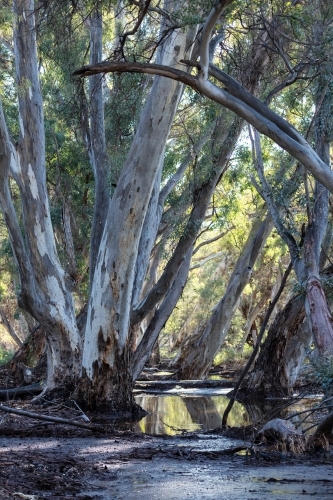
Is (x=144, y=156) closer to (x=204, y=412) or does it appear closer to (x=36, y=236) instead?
(x=36, y=236)

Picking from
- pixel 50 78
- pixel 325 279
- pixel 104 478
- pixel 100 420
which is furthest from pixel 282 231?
pixel 104 478

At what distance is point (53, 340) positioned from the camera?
11.9 m

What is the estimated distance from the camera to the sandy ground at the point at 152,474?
421cm

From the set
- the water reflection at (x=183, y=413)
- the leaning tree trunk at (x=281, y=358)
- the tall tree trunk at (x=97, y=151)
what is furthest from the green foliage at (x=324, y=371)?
the leaning tree trunk at (x=281, y=358)

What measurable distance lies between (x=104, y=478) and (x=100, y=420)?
4949 mm

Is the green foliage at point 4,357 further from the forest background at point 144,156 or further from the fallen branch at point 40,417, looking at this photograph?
the fallen branch at point 40,417

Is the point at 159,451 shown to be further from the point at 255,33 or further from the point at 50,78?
the point at 50,78

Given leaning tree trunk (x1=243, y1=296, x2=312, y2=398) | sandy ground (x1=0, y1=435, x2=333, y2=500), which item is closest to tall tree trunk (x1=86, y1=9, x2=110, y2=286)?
leaning tree trunk (x1=243, y1=296, x2=312, y2=398)

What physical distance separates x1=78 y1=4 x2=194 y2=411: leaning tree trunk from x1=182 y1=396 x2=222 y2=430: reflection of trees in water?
1.02 meters

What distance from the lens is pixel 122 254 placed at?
10.2 metres

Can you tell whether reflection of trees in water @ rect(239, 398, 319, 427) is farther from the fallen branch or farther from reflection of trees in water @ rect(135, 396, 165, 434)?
the fallen branch

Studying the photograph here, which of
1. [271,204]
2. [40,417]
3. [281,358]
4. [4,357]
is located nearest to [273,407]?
[281,358]

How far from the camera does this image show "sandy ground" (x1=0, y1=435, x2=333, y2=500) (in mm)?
4207

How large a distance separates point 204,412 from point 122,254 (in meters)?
2.90
